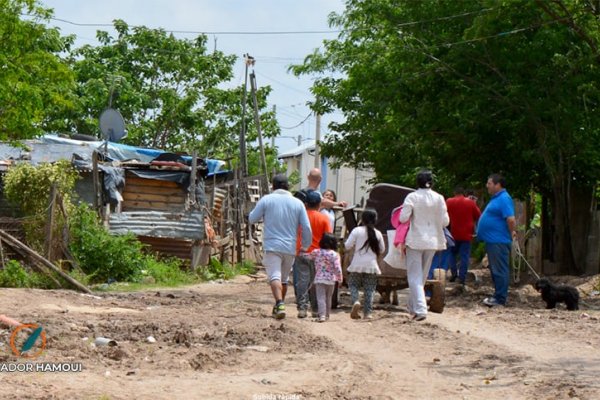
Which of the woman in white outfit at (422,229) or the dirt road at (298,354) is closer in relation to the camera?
the dirt road at (298,354)

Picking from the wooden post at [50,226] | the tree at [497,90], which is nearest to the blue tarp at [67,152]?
the wooden post at [50,226]

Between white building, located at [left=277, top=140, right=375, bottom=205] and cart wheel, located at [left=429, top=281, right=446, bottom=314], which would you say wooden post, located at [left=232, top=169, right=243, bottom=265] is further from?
white building, located at [left=277, top=140, right=375, bottom=205]

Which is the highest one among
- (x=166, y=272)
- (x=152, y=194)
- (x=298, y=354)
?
(x=152, y=194)

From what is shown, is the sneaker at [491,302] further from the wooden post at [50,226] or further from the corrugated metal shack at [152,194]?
the corrugated metal shack at [152,194]

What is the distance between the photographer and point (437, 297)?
15133 mm

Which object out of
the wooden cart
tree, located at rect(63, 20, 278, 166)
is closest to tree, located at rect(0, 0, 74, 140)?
the wooden cart

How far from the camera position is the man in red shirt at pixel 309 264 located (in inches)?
559

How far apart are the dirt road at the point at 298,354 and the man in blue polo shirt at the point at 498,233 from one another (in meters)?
0.77

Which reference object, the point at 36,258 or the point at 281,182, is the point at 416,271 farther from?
the point at 36,258

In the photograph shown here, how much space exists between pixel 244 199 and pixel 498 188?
15.3 m

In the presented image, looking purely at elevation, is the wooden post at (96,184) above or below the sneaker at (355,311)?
above

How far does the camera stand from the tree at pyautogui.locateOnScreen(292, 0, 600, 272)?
1909cm

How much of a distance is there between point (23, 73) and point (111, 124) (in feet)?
10.7

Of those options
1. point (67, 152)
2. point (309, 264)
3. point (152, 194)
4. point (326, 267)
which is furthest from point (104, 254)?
point (326, 267)
